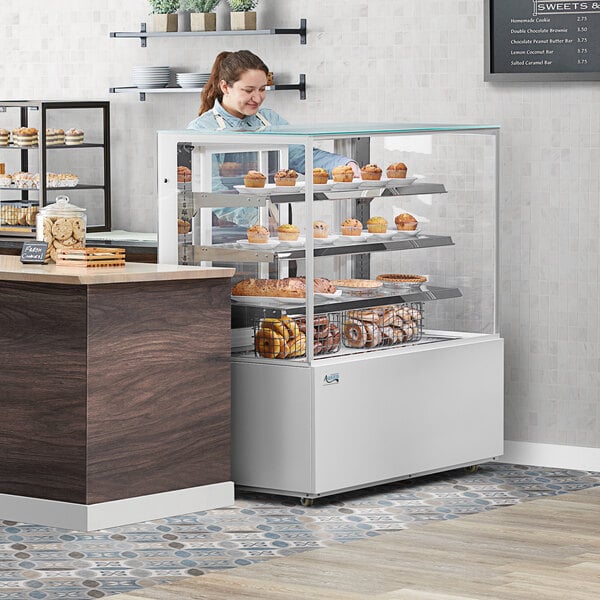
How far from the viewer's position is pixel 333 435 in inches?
234

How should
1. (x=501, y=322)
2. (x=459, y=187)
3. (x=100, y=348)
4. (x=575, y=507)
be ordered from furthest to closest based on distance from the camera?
(x=501, y=322) → (x=459, y=187) → (x=575, y=507) → (x=100, y=348)

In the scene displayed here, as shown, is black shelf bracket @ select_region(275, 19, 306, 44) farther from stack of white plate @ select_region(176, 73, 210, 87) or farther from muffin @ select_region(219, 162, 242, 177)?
muffin @ select_region(219, 162, 242, 177)

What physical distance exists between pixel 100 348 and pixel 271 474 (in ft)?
3.12

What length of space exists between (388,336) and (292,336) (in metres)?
0.52

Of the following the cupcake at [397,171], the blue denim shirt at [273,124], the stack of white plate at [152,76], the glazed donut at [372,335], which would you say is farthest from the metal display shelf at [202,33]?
the glazed donut at [372,335]

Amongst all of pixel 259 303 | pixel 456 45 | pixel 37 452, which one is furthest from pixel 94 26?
pixel 37 452

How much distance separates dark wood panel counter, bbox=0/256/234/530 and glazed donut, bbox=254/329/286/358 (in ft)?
0.60

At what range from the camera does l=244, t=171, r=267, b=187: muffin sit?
5930 mm

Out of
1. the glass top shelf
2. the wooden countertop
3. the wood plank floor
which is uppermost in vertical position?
the glass top shelf

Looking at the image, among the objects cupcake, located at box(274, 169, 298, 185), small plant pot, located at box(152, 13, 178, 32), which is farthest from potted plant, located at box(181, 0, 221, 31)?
cupcake, located at box(274, 169, 298, 185)

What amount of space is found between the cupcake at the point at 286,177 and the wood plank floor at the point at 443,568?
1380 mm

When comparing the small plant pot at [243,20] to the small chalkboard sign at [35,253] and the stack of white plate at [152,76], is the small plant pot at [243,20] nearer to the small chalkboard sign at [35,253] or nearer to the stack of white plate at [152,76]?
the stack of white plate at [152,76]

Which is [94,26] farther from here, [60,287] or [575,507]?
[575,507]

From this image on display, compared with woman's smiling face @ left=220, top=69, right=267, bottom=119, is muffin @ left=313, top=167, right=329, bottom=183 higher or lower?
lower
